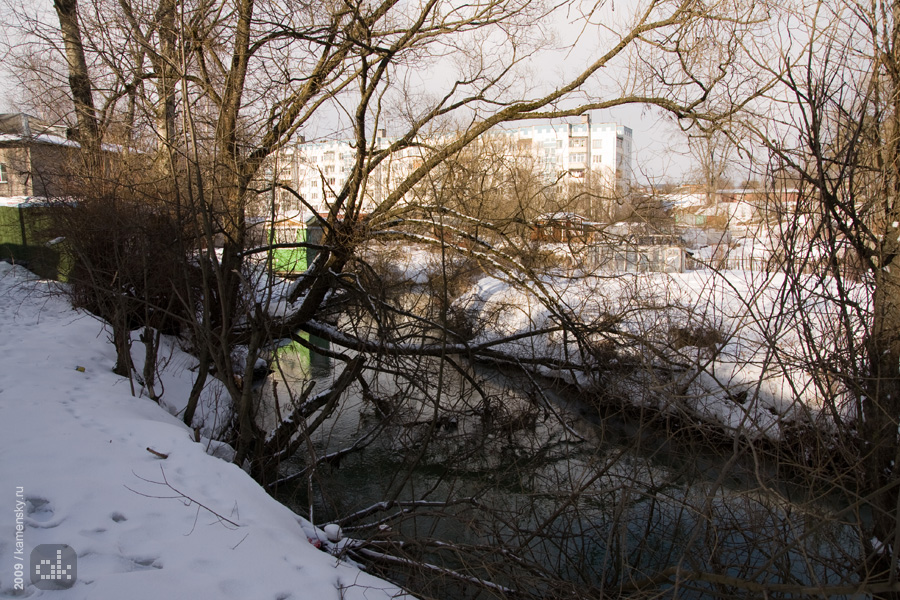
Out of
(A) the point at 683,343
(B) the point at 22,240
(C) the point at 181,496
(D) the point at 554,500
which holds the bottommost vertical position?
(D) the point at 554,500

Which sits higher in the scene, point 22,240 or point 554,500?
point 22,240

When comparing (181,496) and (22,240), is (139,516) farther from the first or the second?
(22,240)

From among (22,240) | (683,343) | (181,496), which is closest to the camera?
(181,496)

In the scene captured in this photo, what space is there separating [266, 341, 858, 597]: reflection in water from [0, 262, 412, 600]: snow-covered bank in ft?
3.23

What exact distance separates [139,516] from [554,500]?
365 cm

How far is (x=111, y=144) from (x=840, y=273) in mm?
12802

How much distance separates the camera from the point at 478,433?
24.7ft

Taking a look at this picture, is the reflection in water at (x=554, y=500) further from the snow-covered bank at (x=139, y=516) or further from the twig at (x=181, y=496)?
the twig at (x=181, y=496)

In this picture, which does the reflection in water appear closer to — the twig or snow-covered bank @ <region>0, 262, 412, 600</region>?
snow-covered bank @ <region>0, 262, 412, 600</region>

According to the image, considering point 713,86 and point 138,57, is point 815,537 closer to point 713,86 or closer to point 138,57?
point 713,86

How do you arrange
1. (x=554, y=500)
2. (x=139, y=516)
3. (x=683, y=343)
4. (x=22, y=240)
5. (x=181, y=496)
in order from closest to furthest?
1. (x=139, y=516)
2. (x=181, y=496)
3. (x=554, y=500)
4. (x=683, y=343)
5. (x=22, y=240)

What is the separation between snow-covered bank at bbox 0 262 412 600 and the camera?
2.91m

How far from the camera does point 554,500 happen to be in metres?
5.67

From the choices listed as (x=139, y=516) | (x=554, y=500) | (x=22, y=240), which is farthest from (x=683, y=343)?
(x=22, y=240)
